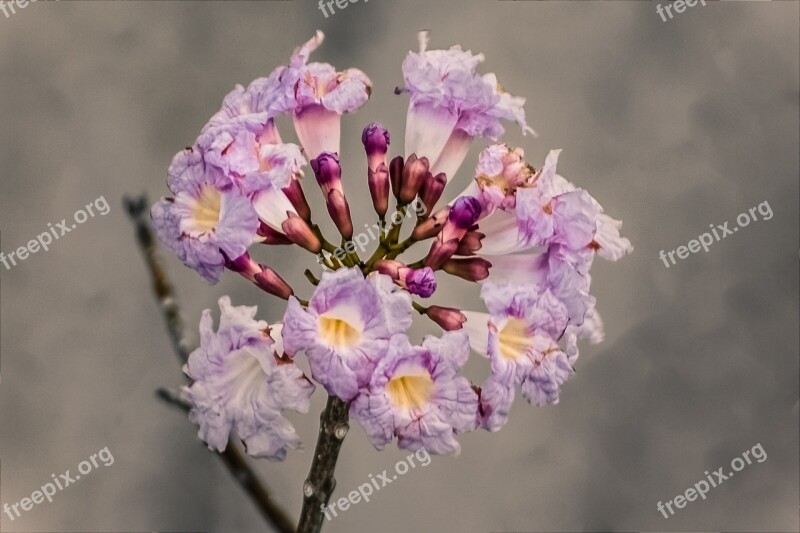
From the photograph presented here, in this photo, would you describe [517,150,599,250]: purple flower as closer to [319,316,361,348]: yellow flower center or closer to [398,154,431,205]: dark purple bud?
[398,154,431,205]: dark purple bud

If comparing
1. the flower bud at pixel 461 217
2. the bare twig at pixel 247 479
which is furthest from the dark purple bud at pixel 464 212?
the bare twig at pixel 247 479

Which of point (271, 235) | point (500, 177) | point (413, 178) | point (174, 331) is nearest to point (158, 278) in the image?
point (174, 331)

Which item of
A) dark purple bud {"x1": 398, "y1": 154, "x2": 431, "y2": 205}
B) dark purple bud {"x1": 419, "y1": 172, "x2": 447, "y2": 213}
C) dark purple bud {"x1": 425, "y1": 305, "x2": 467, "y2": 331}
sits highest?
dark purple bud {"x1": 398, "y1": 154, "x2": 431, "y2": 205}

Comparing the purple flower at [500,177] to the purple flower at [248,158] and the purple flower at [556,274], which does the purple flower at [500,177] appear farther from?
the purple flower at [248,158]

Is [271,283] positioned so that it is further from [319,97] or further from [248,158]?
[319,97]

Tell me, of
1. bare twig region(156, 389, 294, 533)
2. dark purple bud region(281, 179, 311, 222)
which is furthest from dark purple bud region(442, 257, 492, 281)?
bare twig region(156, 389, 294, 533)

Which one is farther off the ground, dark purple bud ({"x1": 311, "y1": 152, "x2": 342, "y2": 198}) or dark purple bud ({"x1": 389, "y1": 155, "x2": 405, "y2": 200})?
dark purple bud ({"x1": 311, "y1": 152, "x2": 342, "y2": 198})
